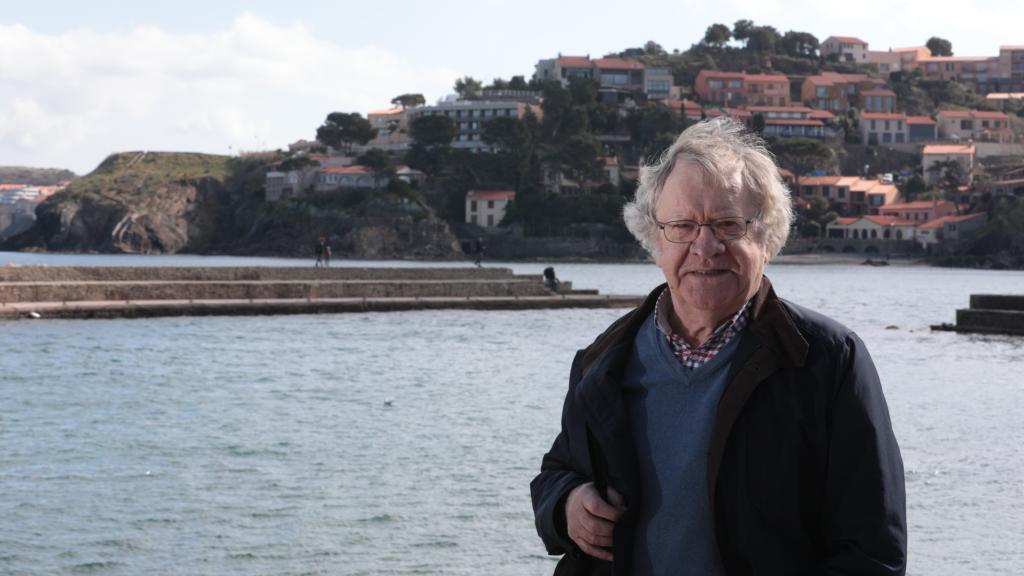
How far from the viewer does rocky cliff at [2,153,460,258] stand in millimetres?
103000

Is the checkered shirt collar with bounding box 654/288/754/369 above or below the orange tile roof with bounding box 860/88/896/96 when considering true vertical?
below

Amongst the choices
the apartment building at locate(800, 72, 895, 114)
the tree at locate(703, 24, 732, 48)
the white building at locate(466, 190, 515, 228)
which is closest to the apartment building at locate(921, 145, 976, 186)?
the apartment building at locate(800, 72, 895, 114)

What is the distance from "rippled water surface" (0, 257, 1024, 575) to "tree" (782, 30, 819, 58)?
150082 millimetres

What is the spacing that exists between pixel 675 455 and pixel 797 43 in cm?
17606

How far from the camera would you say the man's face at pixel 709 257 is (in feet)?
7.87

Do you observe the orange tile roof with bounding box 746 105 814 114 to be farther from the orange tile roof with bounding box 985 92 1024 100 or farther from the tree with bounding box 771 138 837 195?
the orange tile roof with bounding box 985 92 1024 100

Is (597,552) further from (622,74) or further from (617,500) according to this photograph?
(622,74)

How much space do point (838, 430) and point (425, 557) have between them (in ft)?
20.0

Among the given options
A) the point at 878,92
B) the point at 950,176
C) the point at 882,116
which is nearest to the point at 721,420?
the point at 950,176

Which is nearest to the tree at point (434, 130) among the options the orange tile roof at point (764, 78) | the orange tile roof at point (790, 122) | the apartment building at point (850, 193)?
the apartment building at point (850, 193)

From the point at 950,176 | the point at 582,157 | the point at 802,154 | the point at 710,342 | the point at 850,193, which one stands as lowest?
the point at 710,342

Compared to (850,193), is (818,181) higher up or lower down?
higher up

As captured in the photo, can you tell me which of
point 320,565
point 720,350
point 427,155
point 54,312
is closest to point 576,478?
point 720,350

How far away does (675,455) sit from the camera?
2.34 m
